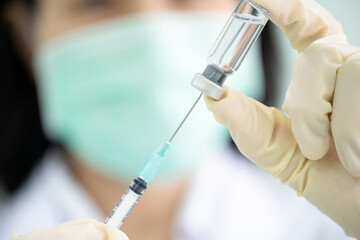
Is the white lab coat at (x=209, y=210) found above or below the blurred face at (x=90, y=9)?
below

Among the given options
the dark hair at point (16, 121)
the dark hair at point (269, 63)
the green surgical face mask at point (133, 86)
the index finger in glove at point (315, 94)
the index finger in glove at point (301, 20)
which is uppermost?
the index finger in glove at point (301, 20)

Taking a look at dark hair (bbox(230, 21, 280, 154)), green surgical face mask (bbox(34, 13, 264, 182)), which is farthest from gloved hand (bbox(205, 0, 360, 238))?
dark hair (bbox(230, 21, 280, 154))

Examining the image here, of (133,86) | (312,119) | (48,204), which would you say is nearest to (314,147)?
(312,119)

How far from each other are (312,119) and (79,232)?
0.43 metres

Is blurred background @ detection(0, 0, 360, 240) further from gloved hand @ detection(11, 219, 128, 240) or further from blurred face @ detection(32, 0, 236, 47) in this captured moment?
gloved hand @ detection(11, 219, 128, 240)

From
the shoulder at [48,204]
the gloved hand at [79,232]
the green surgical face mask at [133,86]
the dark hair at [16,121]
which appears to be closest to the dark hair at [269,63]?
the green surgical face mask at [133,86]

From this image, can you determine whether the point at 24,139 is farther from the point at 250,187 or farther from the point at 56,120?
the point at 250,187

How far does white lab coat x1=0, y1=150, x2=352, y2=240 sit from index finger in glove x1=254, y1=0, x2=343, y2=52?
99 cm

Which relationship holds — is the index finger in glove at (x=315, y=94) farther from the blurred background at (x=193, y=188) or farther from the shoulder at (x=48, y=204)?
the shoulder at (x=48, y=204)

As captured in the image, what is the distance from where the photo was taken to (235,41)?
2.48 feet

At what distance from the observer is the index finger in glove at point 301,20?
27.8 inches

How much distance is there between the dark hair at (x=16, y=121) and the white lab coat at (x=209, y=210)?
330 mm

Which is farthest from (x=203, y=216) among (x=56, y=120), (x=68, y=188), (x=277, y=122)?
(x=277, y=122)

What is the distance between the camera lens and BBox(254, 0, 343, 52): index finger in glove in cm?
71
